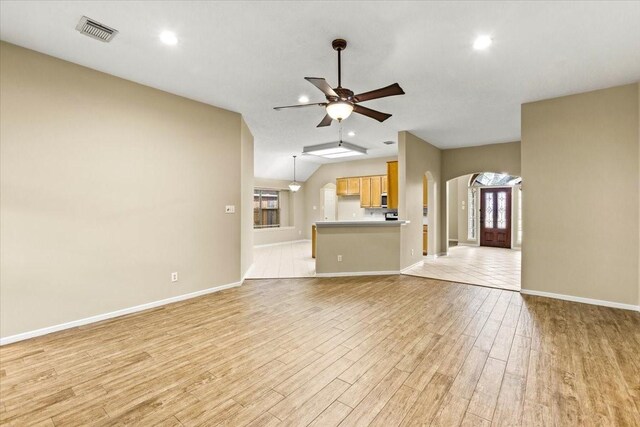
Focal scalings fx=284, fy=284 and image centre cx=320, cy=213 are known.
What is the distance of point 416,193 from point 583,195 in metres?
2.84

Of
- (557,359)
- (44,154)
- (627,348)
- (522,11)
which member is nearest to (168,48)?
(44,154)

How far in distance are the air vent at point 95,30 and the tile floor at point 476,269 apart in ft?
18.1

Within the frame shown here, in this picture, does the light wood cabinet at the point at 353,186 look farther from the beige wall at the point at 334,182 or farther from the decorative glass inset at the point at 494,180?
the decorative glass inset at the point at 494,180

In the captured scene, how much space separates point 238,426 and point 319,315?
1.83 metres

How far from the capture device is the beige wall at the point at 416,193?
19.2ft

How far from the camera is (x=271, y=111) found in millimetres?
4664

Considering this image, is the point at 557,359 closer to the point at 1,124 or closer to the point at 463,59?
the point at 463,59

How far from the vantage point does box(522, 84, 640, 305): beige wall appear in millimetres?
3682

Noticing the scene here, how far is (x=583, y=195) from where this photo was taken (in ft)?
12.9

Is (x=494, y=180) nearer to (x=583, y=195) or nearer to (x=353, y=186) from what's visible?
(x=353, y=186)

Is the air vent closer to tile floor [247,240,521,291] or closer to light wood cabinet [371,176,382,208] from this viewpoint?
tile floor [247,240,521,291]

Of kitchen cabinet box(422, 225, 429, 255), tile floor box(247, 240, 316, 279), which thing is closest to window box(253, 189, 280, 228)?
tile floor box(247, 240, 316, 279)

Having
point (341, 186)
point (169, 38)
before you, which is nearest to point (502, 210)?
point (341, 186)

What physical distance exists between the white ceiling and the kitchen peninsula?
224 centimetres
